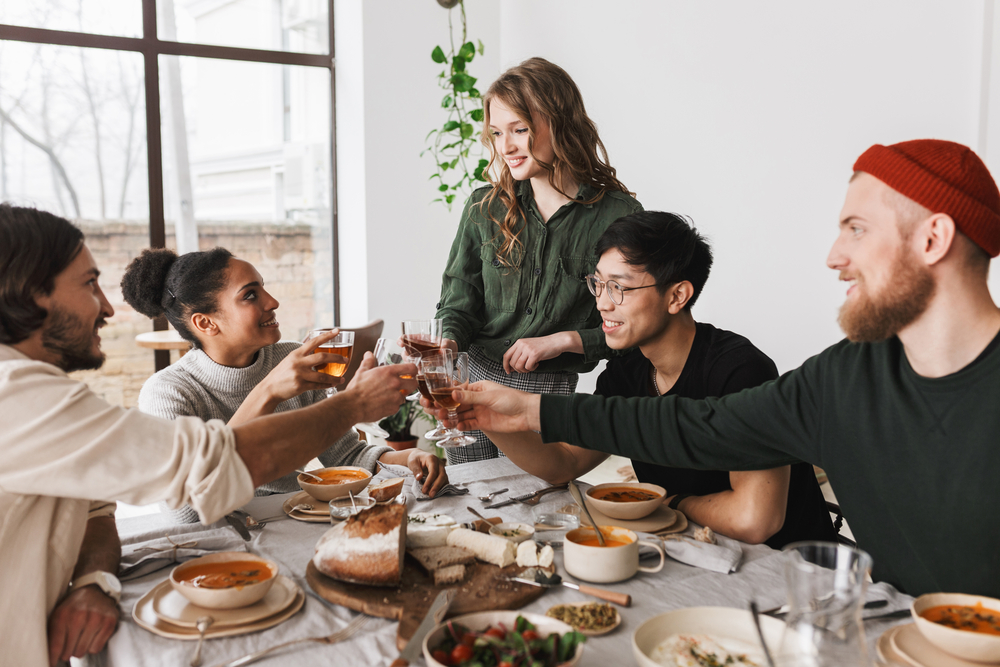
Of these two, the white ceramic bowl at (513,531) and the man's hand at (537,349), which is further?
the man's hand at (537,349)

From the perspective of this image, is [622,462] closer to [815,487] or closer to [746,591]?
[815,487]

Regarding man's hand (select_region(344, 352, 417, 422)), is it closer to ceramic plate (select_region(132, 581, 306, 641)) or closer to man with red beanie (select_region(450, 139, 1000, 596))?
ceramic plate (select_region(132, 581, 306, 641))

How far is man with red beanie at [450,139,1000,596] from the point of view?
123 cm

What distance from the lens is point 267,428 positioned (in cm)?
128

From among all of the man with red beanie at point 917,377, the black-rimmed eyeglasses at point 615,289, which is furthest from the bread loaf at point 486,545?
the black-rimmed eyeglasses at point 615,289

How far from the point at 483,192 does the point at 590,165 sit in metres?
0.43

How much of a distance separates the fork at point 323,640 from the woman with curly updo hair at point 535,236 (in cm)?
133

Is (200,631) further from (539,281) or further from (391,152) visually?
(391,152)

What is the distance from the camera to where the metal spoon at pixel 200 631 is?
1.01 meters

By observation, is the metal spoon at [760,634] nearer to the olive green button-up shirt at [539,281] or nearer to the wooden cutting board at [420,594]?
the wooden cutting board at [420,594]

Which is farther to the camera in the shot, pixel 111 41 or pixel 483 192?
pixel 111 41

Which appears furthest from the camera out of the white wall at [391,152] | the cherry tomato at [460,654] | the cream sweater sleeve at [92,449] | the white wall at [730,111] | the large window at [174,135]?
the white wall at [391,152]

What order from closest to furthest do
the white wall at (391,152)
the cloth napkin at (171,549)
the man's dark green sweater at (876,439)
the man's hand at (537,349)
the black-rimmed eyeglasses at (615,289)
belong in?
the man's dark green sweater at (876,439) → the cloth napkin at (171,549) → the black-rimmed eyeglasses at (615,289) → the man's hand at (537,349) → the white wall at (391,152)

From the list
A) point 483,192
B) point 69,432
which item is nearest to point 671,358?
point 483,192
